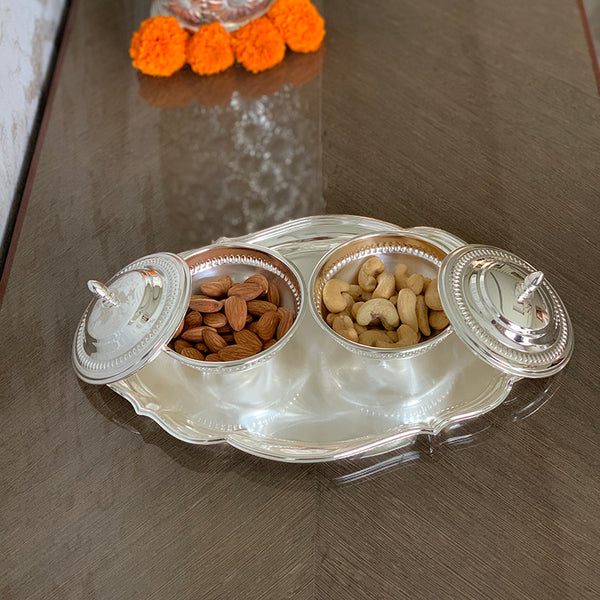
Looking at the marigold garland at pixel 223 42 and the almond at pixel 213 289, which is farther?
the marigold garland at pixel 223 42

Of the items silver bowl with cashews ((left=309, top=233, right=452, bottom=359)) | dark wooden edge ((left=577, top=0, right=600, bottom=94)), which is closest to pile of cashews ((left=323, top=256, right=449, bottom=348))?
silver bowl with cashews ((left=309, top=233, right=452, bottom=359))

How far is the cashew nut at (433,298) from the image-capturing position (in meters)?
0.54

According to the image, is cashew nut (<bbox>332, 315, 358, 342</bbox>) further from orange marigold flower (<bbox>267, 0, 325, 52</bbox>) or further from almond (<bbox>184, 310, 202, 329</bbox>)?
orange marigold flower (<bbox>267, 0, 325, 52</bbox>)

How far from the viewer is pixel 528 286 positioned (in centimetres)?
50

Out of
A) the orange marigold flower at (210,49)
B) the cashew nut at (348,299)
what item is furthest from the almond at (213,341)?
the orange marigold flower at (210,49)

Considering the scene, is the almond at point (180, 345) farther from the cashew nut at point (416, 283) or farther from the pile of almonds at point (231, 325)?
the cashew nut at point (416, 283)

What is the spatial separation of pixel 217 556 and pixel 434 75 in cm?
67

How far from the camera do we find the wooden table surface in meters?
0.47

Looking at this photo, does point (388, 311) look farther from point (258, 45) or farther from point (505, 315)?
point (258, 45)

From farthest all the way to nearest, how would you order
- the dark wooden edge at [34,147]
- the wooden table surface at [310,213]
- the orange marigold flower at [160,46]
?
the orange marigold flower at [160,46]
the dark wooden edge at [34,147]
the wooden table surface at [310,213]

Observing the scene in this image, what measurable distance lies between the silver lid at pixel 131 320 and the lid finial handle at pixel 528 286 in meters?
0.28

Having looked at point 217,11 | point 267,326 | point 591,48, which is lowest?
point 591,48

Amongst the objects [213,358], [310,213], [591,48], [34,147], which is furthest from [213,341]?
[591,48]

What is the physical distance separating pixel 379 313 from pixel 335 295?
0.15 ft
